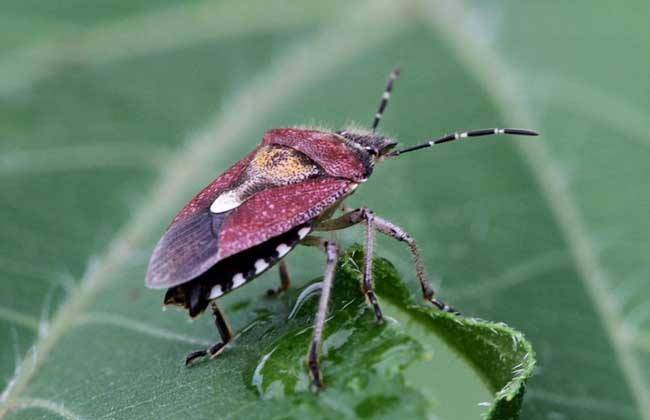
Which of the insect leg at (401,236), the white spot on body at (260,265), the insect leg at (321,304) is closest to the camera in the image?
the insect leg at (321,304)

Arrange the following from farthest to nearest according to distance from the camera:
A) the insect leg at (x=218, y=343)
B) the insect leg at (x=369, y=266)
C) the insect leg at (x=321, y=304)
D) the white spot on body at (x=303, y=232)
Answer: the white spot on body at (x=303, y=232)
the insect leg at (x=218, y=343)
the insect leg at (x=369, y=266)
the insect leg at (x=321, y=304)

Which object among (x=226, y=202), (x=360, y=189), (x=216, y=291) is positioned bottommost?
(x=216, y=291)

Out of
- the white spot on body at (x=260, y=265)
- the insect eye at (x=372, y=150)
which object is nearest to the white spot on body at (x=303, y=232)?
the white spot on body at (x=260, y=265)

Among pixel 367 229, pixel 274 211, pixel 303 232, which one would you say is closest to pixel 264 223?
pixel 274 211

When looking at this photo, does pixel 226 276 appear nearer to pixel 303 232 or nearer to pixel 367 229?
pixel 303 232

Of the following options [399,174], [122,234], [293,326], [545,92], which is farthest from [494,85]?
[293,326]

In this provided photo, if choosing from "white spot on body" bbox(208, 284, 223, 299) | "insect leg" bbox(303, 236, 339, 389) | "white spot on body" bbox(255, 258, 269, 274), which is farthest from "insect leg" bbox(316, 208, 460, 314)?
"white spot on body" bbox(208, 284, 223, 299)

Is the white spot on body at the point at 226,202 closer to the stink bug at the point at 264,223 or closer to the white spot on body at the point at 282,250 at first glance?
the stink bug at the point at 264,223
